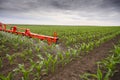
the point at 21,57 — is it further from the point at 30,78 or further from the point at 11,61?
the point at 30,78

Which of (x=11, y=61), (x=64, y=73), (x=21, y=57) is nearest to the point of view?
(x=64, y=73)

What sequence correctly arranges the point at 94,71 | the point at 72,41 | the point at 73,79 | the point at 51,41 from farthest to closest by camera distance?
the point at 72,41, the point at 51,41, the point at 94,71, the point at 73,79

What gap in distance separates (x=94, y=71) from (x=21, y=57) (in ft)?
9.97

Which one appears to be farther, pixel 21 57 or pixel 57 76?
pixel 21 57

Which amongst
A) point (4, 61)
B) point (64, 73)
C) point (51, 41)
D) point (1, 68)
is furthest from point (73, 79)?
point (51, 41)

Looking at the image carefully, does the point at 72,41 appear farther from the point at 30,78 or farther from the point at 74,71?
the point at 30,78

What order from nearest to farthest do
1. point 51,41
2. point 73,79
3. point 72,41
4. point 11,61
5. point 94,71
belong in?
point 73,79 → point 94,71 → point 11,61 → point 51,41 → point 72,41

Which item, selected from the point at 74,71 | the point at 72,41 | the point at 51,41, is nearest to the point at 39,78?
the point at 74,71

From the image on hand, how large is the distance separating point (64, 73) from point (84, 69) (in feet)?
2.65

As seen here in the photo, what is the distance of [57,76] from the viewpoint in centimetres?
361

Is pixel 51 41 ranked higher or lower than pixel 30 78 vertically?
higher

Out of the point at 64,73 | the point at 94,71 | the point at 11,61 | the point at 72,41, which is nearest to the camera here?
the point at 64,73

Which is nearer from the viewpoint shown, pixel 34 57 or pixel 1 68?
pixel 1 68

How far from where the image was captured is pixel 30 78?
3580 mm
